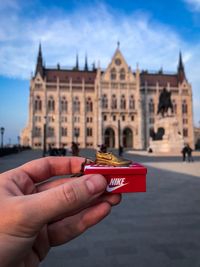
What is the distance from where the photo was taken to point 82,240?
417 cm

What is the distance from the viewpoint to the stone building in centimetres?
6506

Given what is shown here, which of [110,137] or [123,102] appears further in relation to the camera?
[123,102]

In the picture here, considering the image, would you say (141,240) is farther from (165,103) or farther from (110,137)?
(110,137)

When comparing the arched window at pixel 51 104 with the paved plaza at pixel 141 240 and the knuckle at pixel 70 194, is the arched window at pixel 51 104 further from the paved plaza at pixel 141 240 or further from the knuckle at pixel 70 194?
the knuckle at pixel 70 194

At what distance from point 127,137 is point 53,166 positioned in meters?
66.6

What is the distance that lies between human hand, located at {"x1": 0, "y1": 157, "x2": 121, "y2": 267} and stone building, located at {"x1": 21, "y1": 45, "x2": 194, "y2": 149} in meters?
60.9

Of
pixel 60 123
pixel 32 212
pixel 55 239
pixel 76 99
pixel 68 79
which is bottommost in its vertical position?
pixel 55 239

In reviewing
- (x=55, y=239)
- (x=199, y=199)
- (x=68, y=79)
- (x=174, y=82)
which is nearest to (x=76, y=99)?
(x=68, y=79)

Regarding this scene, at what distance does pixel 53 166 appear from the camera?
82.7 inches

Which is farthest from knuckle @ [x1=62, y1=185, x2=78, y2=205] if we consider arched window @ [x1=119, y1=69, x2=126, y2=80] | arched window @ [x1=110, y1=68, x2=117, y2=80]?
arched window @ [x1=119, y1=69, x2=126, y2=80]

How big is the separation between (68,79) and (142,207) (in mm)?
69423

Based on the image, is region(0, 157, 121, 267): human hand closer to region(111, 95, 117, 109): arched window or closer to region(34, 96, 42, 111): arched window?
region(111, 95, 117, 109): arched window

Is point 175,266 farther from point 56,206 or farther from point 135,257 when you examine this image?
point 56,206

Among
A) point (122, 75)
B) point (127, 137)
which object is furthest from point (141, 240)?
point (122, 75)
